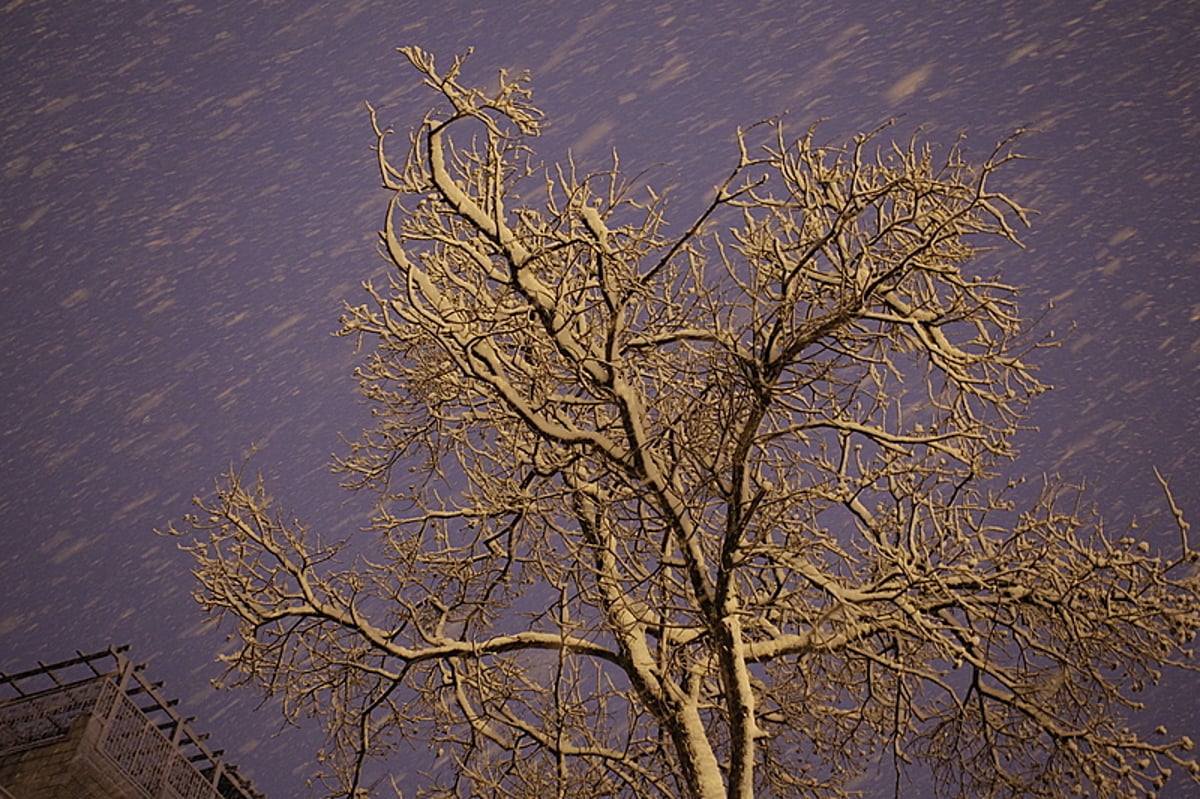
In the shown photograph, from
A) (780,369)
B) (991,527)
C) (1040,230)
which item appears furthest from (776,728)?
Result: (1040,230)

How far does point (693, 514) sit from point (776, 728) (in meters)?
2.43

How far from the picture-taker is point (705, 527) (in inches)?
258

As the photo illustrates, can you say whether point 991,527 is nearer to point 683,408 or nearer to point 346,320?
point 683,408

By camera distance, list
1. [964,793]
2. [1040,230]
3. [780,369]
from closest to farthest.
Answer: [780,369]
[964,793]
[1040,230]

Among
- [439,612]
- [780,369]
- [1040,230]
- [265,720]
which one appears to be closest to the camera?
[780,369]

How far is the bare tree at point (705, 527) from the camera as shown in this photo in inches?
244

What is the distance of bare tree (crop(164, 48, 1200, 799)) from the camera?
6.21 metres

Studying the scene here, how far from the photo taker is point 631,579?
607 centimetres

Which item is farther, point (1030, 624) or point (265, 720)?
point (265, 720)

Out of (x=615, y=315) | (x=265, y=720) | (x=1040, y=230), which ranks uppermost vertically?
(x=1040, y=230)

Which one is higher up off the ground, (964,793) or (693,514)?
(693,514)

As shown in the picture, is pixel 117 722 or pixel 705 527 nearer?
pixel 705 527

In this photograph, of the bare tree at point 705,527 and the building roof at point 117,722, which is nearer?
the bare tree at point 705,527

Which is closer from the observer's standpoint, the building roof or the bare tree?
the bare tree
